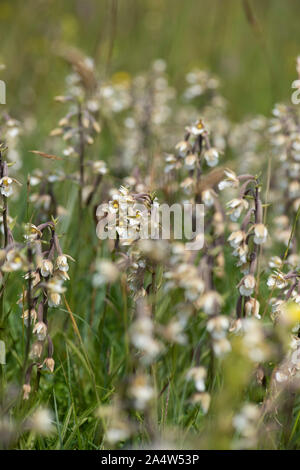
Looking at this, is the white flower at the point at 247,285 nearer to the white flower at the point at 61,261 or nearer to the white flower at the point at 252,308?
the white flower at the point at 252,308

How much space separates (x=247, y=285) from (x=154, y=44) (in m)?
6.28

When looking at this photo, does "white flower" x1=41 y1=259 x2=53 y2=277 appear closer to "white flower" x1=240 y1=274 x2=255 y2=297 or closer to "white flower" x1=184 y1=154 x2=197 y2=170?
"white flower" x1=240 y1=274 x2=255 y2=297

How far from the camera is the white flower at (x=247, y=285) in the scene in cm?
224

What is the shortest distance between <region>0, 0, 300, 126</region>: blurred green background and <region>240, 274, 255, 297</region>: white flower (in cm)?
370

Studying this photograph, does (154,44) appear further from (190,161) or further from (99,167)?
(190,161)

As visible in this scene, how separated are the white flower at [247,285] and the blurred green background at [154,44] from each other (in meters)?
3.70

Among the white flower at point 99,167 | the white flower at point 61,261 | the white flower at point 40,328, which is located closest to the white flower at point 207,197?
the white flower at point 99,167

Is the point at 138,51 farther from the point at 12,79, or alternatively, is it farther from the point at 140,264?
the point at 140,264

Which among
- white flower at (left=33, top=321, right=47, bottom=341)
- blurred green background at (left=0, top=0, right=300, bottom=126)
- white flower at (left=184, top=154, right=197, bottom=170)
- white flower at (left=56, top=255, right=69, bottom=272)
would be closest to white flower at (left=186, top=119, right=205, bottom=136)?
white flower at (left=184, top=154, right=197, bottom=170)
